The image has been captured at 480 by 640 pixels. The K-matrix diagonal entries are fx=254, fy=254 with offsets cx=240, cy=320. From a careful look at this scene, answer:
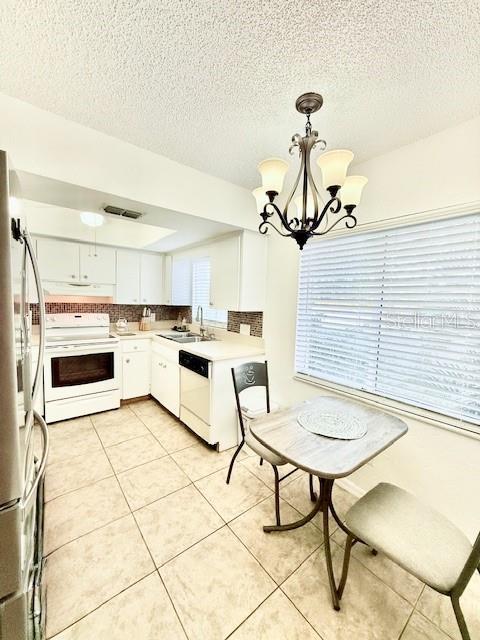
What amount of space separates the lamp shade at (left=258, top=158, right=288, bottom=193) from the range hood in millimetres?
2934

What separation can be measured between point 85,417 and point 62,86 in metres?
3.10

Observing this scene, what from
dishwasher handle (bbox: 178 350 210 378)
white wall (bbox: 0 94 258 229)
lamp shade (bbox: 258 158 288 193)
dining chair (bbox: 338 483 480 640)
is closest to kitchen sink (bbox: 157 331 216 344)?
dishwasher handle (bbox: 178 350 210 378)

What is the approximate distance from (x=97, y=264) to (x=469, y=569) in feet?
13.1

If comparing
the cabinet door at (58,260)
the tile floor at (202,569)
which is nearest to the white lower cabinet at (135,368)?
the cabinet door at (58,260)

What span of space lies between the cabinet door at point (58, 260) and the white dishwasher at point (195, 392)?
1771 millimetres

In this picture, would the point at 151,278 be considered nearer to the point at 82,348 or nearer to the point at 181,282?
the point at 181,282

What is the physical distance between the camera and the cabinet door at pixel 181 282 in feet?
12.2

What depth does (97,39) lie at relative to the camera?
110 cm

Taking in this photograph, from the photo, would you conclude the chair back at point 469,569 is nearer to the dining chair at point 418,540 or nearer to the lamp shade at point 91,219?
the dining chair at point 418,540

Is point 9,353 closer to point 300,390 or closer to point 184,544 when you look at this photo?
point 184,544

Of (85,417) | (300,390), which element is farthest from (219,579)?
(85,417)

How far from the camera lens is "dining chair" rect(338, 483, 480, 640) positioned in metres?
0.94

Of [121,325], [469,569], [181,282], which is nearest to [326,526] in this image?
[469,569]

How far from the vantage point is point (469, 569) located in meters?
0.90
